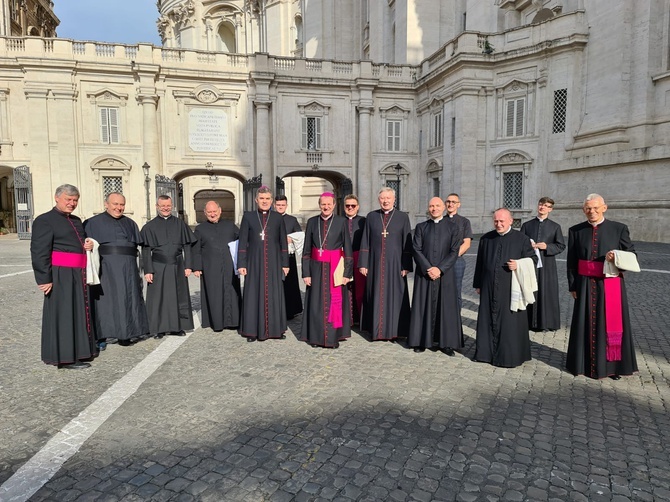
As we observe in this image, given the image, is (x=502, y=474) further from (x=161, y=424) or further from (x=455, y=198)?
(x=455, y=198)

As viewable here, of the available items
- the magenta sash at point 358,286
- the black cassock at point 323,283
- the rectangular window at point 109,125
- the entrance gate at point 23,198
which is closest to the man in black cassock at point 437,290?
the black cassock at point 323,283

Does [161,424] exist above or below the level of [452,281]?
below

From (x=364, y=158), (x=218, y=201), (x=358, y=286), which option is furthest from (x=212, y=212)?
(x=218, y=201)

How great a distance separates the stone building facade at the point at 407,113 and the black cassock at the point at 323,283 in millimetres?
15895

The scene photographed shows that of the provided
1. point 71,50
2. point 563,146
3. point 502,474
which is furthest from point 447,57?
point 502,474

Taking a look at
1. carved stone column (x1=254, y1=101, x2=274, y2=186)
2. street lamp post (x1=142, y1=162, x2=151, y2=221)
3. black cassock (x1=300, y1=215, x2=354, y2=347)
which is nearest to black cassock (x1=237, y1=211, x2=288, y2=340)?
black cassock (x1=300, y1=215, x2=354, y2=347)

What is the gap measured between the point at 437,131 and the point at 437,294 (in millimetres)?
21871

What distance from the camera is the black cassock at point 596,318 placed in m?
4.83

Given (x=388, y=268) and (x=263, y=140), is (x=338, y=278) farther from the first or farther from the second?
(x=263, y=140)

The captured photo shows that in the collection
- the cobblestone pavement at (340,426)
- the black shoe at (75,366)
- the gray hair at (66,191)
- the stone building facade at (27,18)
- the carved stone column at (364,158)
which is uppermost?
the stone building facade at (27,18)

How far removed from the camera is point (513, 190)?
2330 cm

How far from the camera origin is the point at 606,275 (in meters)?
4.79

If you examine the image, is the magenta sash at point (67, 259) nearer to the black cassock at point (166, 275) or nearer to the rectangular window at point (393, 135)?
the black cassock at point (166, 275)

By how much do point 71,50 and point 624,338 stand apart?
2699cm
